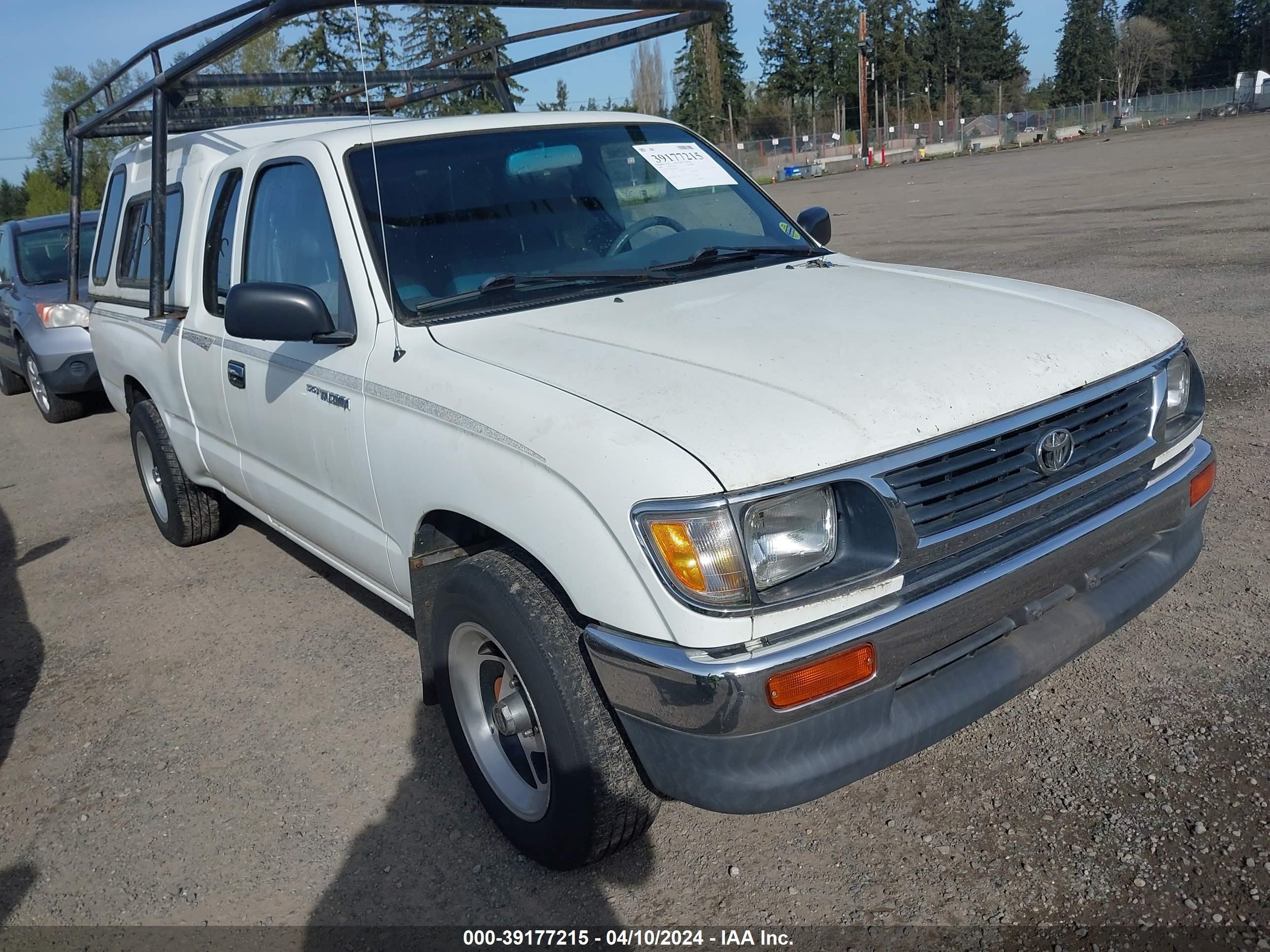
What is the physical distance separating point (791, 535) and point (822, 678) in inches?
12.1

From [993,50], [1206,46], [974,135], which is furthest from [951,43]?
[974,135]

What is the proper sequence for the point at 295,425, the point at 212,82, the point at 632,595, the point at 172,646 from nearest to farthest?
the point at 632,595, the point at 295,425, the point at 172,646, the point at 212,82

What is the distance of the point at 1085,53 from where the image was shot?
9900 centimetres

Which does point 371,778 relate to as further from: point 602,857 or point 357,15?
A: point 357,15

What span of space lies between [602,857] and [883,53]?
10210cm

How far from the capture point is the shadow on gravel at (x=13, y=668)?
118 inches

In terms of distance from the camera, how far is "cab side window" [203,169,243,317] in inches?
162

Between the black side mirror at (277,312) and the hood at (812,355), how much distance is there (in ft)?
1.22

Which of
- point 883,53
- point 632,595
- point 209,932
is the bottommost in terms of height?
point 209,932

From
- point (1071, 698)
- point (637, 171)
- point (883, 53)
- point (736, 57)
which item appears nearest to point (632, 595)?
point (1071, 698)

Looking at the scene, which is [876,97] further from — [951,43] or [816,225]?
[816,225]

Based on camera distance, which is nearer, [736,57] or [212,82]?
[212,82]

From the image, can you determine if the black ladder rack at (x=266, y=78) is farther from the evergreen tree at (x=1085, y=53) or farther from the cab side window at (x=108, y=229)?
the evergreen tree at (x=1085, y=53)

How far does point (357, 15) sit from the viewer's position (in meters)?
3.00
